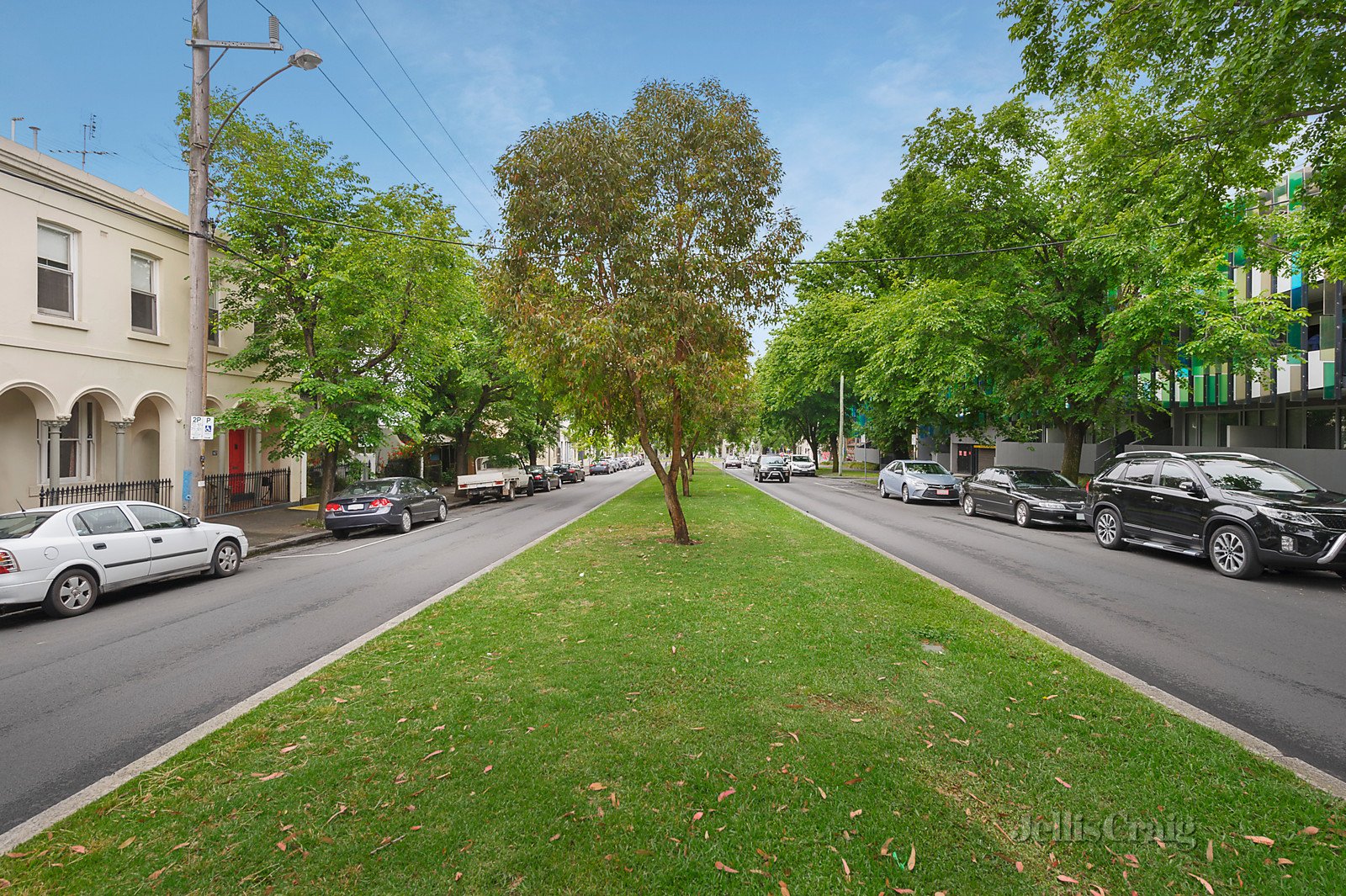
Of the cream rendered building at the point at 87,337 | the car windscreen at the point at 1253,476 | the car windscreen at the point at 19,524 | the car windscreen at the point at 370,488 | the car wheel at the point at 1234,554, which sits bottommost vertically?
the car wheel at the point at 1234,554

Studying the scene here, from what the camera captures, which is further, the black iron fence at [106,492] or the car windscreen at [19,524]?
the black iron fence at [106,492]

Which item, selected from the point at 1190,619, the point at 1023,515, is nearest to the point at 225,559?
the point at 1190,619

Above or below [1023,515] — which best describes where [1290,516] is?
above

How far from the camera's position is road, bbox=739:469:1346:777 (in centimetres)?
457

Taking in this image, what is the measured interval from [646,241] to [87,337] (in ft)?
45.8

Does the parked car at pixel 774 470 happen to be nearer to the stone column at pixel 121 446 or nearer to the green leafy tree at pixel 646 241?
the green leafy tree at pixel 646 241

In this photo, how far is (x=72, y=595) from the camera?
314 inches

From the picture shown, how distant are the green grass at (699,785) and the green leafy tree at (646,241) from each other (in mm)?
5654

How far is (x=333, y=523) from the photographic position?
15.7m

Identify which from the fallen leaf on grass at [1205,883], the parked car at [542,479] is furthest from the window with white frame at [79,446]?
the fallen leaf on grass at [1205,883]

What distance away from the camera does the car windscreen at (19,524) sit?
768cm

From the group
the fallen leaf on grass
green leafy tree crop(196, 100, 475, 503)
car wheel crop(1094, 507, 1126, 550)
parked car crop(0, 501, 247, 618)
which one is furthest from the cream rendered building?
car wheel crop(1094, 507, 1126, 550)

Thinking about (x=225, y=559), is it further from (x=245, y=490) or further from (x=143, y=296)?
(x=245, y=490)

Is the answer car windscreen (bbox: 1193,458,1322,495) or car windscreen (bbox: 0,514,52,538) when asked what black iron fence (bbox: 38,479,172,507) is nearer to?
car windscreen (bbox: 0,514,52,538)
